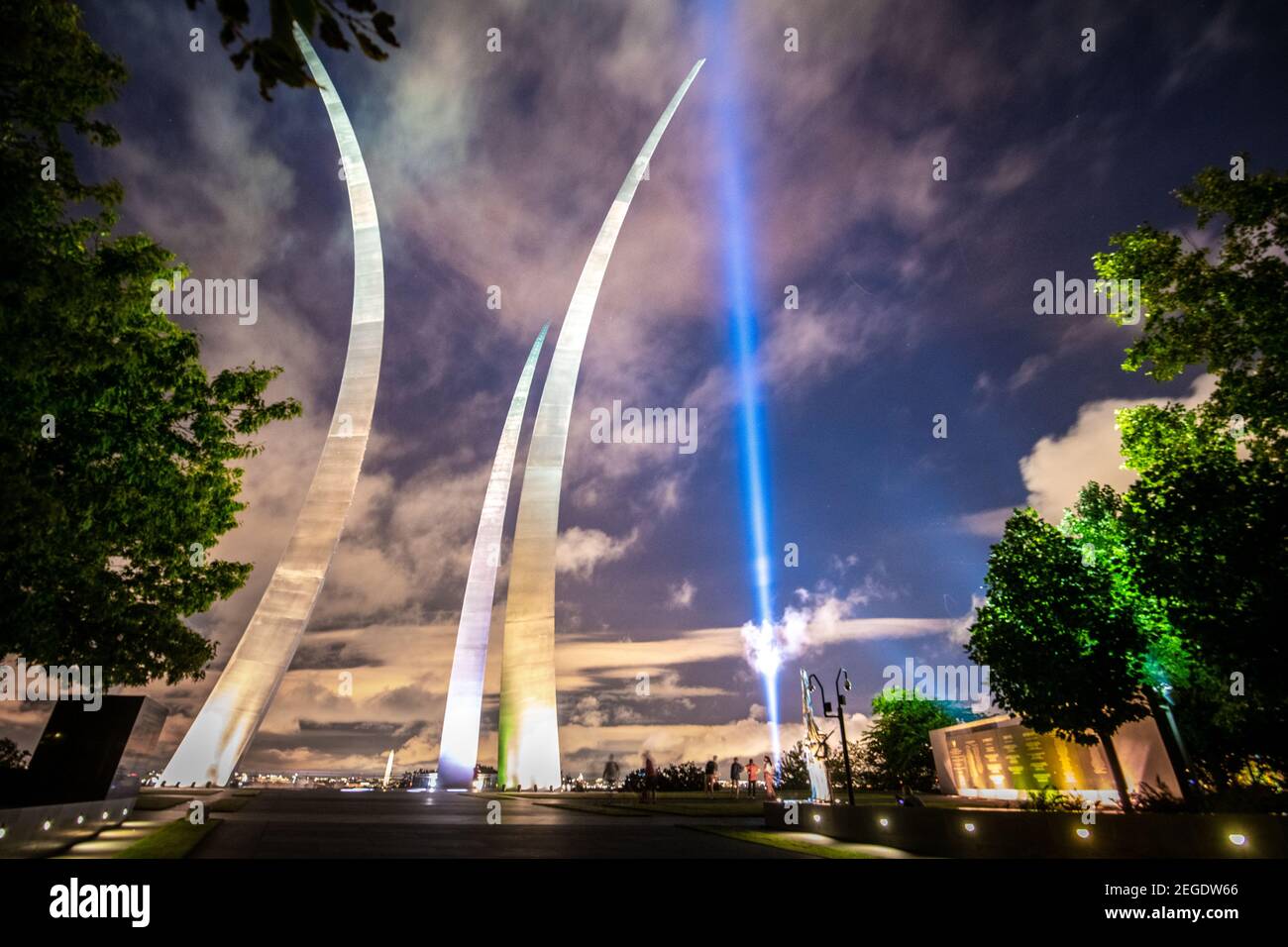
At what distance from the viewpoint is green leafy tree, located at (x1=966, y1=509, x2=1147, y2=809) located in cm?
2064

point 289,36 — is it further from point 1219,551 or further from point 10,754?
point 10,754

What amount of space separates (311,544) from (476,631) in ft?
39.3

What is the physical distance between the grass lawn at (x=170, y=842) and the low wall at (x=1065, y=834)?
11714mm

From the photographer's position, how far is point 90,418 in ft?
37.8

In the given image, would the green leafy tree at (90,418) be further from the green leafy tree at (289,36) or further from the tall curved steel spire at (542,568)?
the tall curved steel spire at (542,568)

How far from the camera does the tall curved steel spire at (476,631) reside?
38781 mm

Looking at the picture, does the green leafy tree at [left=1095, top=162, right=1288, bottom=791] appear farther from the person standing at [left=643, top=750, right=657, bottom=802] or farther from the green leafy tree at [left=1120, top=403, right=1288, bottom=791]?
the person standing at [left=643, top=750, right=657, bottom=802]

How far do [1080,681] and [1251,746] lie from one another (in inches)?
167

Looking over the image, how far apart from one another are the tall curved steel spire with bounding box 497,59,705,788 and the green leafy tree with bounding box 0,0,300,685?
18.6 metres

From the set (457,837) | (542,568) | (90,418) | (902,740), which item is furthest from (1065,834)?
(902,740)

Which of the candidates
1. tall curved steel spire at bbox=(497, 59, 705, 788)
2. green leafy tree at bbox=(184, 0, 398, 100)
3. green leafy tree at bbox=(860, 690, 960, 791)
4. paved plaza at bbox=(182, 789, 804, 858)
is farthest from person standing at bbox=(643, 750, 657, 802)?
green leafy tree at bbox=(860, 690, 960, 791)

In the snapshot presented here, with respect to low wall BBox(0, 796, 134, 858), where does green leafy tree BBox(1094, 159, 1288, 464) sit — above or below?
above
